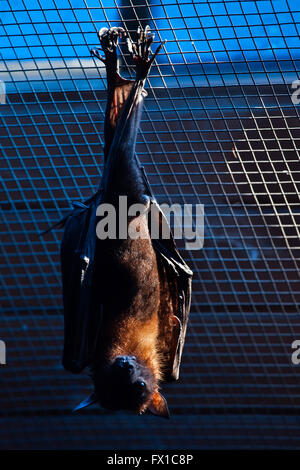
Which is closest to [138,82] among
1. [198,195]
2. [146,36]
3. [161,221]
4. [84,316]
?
[146,36]

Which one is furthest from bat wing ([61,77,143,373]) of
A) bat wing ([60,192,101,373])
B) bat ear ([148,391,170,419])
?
bat ear ([148,391,170,419])

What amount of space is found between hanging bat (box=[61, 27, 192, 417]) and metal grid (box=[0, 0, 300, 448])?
38 centimetres

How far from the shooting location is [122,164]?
4.75 feet

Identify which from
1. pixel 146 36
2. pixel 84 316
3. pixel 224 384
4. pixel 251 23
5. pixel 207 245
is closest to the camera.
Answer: pixel 146 36

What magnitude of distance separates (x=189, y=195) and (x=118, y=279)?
64cm

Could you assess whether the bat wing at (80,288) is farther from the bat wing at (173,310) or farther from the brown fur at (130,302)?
the bat wing at (173,310)

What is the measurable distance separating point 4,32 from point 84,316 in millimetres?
746

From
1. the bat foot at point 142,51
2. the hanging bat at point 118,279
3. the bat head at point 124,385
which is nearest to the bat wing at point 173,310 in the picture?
the hanging bat at point 118,279

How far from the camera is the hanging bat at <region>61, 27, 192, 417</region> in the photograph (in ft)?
4.74

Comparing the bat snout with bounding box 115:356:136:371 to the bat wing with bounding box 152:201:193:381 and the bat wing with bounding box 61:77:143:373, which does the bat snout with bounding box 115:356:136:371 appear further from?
the bat wing with bounding box 152:201:193:381

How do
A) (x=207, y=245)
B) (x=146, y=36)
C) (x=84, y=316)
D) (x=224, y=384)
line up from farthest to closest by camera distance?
1. (x=224, y=384)
2. (x=207, y=245)
3. (x=84, y=316)
4. (x=146, y=36)

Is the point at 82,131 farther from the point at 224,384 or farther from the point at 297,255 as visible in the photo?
the point at 224,384

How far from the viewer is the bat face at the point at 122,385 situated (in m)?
1.50

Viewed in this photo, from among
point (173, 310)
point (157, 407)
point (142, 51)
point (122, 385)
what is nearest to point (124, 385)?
point (122, 385)
